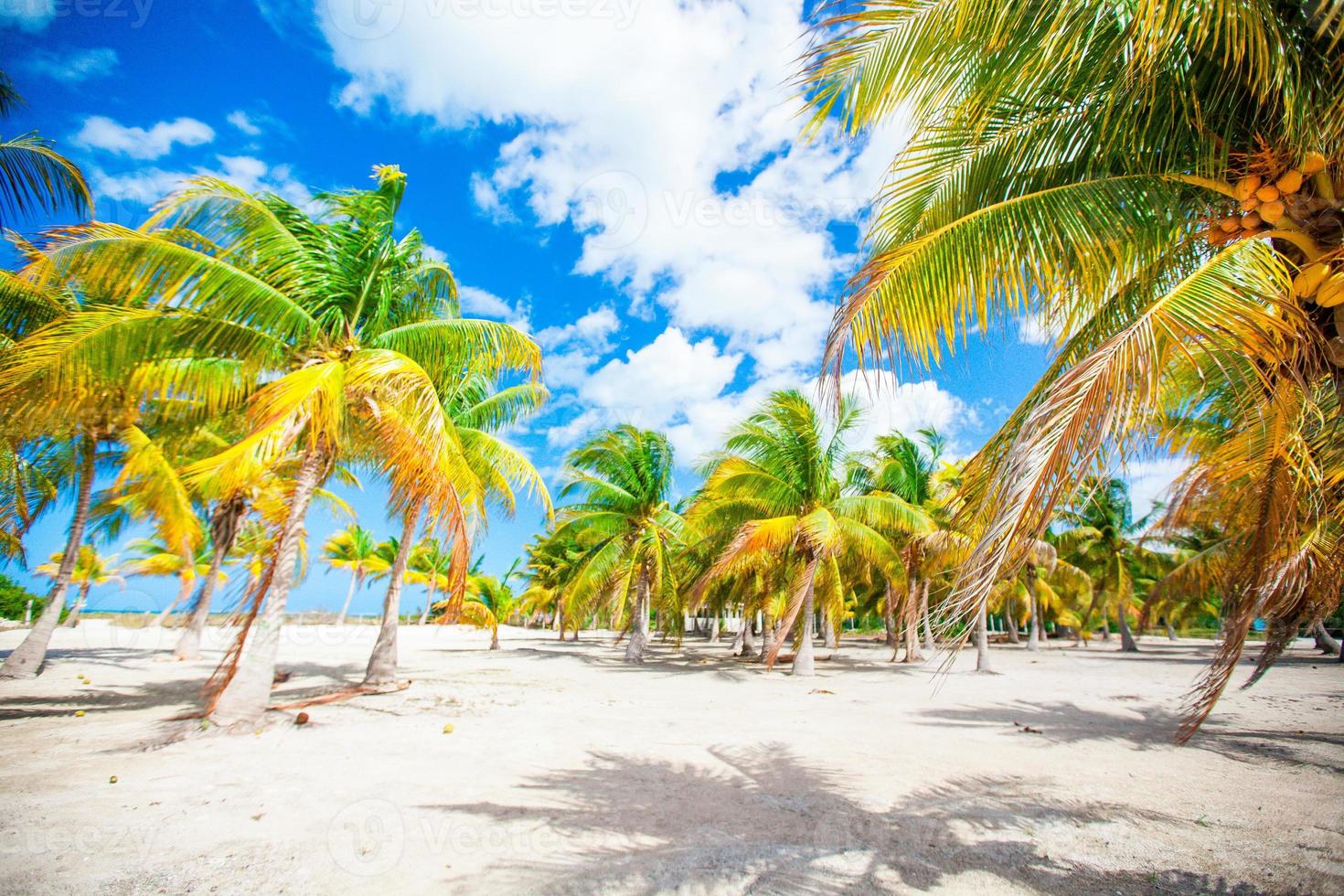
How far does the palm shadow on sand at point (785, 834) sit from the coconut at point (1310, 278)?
3.37m

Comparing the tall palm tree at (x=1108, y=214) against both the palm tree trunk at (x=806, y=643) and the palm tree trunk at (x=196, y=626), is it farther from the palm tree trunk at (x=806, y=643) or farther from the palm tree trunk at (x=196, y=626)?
the palm tree trunk at (x=196, y=626)

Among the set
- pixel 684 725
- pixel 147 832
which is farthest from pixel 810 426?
pixel 147 832

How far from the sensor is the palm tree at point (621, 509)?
17.5 metres

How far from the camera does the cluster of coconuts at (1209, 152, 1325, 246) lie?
8.92 feet

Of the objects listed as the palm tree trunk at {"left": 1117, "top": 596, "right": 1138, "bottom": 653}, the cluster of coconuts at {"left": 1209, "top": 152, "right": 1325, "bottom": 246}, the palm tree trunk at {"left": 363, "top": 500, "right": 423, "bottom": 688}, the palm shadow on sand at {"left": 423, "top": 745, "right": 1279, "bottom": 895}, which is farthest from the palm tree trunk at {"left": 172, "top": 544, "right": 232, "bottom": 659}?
the palm tree trunk at {"left": 1117, "top": 596, "right": 1138, "bottom": 653}

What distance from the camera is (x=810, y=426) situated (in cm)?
1441

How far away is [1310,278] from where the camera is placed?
9.02 ft

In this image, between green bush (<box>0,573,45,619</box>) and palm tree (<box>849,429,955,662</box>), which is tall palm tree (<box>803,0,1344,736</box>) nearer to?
palm tree (<box>849,429,955,662</box>)

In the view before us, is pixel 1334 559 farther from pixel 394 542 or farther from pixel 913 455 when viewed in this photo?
pixel 394 542

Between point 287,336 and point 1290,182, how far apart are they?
886 cm

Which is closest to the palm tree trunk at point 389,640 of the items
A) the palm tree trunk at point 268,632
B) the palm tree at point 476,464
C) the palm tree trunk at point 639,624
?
the palm tree at point 476,464

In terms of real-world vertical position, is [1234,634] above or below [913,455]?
below

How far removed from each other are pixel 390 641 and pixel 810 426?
1021 cm
